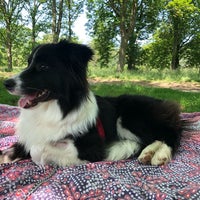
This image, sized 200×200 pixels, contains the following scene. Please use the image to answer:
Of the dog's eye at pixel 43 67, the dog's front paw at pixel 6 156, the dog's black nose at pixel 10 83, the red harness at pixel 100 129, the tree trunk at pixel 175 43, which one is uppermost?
the tree trunk at pixel 175 43

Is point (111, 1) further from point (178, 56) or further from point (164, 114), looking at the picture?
point (164, 114)

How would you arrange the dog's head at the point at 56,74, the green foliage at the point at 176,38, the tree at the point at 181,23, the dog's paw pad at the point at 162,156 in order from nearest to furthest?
the dog's head at the point at 56,74 < the dog's paw pad at the point at 162,156 < the tree at the point at 181,23 < the green foliage at the point at 176,38

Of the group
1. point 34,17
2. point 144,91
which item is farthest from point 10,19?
point 144,91

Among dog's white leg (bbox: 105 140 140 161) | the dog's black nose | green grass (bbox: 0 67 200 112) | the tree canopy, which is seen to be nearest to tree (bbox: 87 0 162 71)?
the tree canopy

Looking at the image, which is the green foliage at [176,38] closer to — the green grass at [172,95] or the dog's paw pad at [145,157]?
the green grass at [172,95]

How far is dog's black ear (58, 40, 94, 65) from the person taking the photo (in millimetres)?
3031

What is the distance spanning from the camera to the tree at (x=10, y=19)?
85.8 feet

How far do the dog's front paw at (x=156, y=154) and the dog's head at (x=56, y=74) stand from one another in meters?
1.03

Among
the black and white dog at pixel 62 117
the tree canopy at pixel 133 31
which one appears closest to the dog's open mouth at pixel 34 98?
the black and white dog at pixel 62 117

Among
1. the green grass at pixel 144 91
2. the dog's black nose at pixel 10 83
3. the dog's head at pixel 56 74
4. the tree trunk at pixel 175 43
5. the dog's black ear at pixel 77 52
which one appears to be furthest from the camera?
the tree trunk at pixel 175 43

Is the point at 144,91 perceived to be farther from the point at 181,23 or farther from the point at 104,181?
the point at 181,23

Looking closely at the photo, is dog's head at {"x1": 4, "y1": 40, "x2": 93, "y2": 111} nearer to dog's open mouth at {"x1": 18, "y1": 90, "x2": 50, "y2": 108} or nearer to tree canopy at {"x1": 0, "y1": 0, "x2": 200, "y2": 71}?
dog's open mouth at {"x1": 18, "y1": 90, "x2": 50, "y2": 108}

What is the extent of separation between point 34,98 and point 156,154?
155 centimetres

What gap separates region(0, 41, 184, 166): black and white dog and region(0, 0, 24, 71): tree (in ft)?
77.9
